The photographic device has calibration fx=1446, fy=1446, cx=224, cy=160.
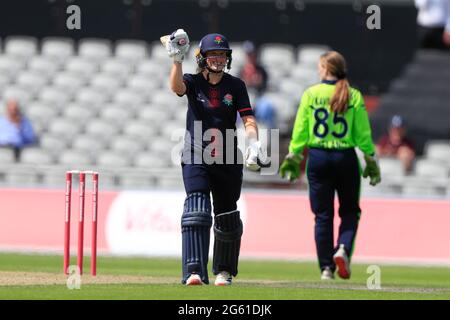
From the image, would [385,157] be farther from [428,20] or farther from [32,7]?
[32,7]

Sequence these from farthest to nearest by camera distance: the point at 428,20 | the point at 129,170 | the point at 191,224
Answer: the point at 129,170, the point at 428,20, the point at 191,224

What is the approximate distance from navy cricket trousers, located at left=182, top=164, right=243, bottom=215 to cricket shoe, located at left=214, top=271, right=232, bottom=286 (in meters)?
0.51

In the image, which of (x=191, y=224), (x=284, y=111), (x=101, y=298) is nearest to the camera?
(x=101, y=298)

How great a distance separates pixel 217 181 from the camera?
1170cm

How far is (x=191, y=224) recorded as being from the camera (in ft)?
37.7

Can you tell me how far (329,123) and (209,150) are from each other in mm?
2282

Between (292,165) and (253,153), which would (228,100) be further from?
(292,165)

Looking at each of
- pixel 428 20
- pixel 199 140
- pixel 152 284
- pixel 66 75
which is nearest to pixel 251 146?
pixel 199 140

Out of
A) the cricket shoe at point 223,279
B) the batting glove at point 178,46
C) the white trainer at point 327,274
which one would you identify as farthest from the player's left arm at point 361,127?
the batting glove at point 178,46

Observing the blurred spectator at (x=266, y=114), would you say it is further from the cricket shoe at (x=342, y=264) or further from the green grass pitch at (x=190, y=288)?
the cricket shoe at (x=342, y=264)

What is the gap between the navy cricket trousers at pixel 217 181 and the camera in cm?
1159

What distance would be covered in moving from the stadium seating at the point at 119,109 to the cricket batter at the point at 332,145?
5.69m

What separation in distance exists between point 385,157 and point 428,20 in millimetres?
3400

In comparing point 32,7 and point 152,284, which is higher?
point 32,7
